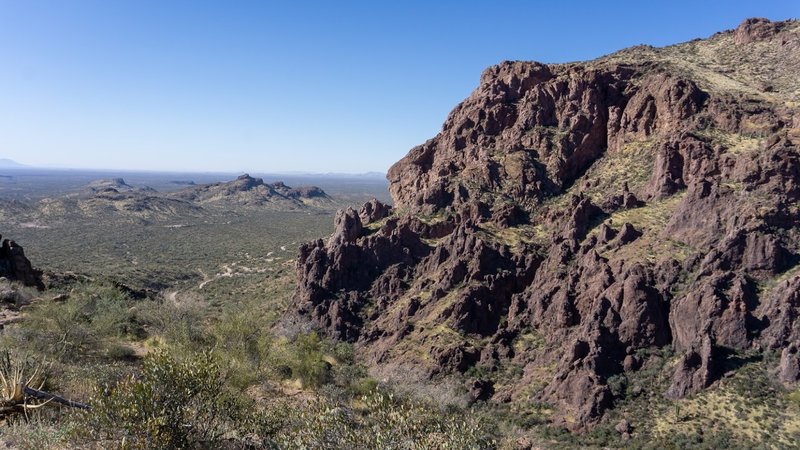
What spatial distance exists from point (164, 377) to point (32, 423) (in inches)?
172

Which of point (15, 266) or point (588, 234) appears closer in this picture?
point (15, 266)

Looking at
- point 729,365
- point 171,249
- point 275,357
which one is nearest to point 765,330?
point 729,365

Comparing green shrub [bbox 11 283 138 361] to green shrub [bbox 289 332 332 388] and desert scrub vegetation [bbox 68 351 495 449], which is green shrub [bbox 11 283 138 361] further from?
desert scrub vegetation [bbox 68 351 495 449]

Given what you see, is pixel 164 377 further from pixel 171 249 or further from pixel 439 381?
pixel 171 249

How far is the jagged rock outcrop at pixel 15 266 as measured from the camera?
49.1 meters

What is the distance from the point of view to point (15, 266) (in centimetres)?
5053

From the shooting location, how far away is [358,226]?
7044cm

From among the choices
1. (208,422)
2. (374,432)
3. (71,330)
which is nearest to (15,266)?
(71,330)

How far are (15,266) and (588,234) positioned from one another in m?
64.0

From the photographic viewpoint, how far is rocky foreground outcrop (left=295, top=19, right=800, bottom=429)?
1641 inches

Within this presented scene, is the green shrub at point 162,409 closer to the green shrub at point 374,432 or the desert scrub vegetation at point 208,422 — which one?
the desert scrub vegetation at point 208,422

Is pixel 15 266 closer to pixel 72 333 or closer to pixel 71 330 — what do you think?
pixel 71 330

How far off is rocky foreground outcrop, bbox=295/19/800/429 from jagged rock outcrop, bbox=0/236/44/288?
29.7 m

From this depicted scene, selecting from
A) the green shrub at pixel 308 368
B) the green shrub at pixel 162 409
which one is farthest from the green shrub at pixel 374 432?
the green shrub at pixel 308 368
